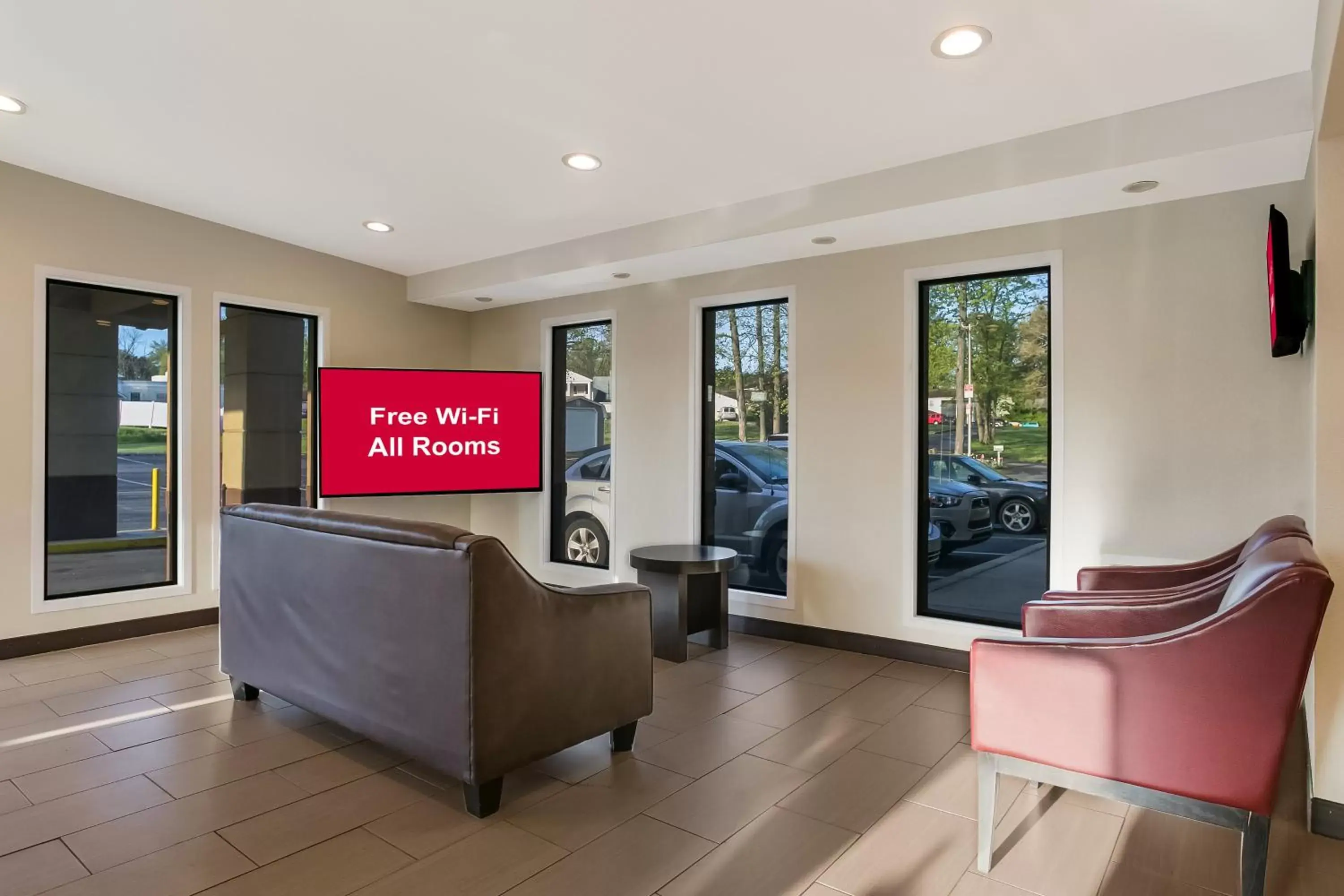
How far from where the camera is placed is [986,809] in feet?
7.42

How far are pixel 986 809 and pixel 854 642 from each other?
232cm

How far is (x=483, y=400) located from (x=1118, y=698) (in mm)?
4908

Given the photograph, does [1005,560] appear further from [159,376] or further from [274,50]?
[159,376]

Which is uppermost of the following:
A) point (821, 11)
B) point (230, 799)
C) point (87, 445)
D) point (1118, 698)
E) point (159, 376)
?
point (821, 11)

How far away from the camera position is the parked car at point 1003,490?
161 inches

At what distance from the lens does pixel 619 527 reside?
5.76 meters

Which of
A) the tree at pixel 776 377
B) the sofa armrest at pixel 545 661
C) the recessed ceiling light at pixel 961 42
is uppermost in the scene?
the recessed ceiling light at pixel 961 42

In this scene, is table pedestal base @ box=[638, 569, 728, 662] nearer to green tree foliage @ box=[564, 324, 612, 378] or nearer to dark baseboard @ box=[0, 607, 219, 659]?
green tree foliage @ box=[564, 324, 612, 378]

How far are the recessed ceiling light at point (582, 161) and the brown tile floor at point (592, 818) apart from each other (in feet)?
8.68

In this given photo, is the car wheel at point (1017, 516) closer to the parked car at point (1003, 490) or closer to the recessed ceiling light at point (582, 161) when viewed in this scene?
the parked car at point (1003, 490)

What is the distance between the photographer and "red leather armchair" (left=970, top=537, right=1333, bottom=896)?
6.19ft

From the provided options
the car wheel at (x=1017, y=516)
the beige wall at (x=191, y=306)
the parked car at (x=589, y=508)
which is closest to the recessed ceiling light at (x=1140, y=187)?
the car wheel at (x=1017, y=516)

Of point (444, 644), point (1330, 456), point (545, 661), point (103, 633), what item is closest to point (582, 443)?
point (103, 633)

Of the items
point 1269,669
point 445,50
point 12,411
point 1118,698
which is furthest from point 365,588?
point 12,411
